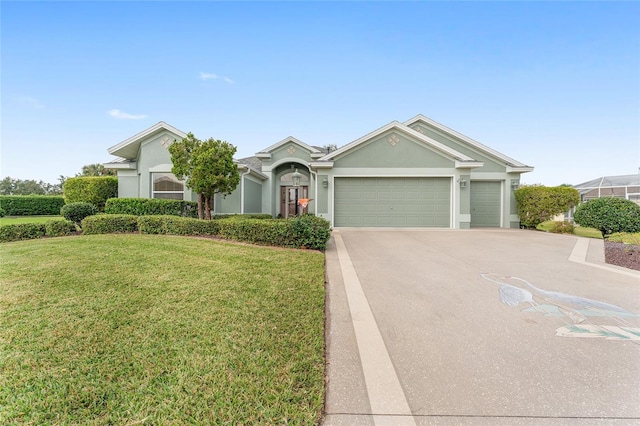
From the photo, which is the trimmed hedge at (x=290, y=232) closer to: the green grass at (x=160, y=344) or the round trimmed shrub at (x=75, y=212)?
the green grass at (x=160, y=344)

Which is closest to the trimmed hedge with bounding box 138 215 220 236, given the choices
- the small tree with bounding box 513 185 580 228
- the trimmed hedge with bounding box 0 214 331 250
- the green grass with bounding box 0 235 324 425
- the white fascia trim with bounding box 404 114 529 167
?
the trimmed hedge with bounding box 0 214 331 250

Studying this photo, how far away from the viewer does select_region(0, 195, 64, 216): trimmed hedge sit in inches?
736

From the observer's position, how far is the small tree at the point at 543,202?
38.8ft

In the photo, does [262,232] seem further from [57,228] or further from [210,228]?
[57,228]

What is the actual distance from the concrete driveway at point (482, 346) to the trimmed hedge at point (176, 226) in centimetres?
465

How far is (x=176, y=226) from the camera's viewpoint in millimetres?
8266

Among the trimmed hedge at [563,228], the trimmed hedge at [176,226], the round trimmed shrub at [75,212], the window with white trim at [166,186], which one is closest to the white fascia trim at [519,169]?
the trimmed hedge at [563,228]

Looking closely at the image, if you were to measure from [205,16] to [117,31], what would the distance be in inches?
111

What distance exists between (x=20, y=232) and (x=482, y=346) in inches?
486

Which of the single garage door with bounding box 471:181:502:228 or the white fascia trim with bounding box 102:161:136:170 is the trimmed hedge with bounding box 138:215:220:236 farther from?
the single garage door with bounding box 471:181:502:228

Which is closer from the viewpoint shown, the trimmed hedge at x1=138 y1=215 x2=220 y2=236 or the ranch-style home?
the trimmed hedge at x1=138 y1=215 x2=220 y2=236

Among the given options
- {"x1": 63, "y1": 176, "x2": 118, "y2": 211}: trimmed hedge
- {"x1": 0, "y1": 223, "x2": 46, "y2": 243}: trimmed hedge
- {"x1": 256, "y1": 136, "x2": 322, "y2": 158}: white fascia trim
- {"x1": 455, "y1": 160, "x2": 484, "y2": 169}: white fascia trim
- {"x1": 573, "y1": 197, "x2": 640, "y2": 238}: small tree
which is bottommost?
{"x1": 0, "y1": 223, "x2": 46, "y2": 243}: trimmed hedge

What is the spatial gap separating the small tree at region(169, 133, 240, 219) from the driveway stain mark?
8939 mm

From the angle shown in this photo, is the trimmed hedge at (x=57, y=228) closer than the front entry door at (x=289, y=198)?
Yes
